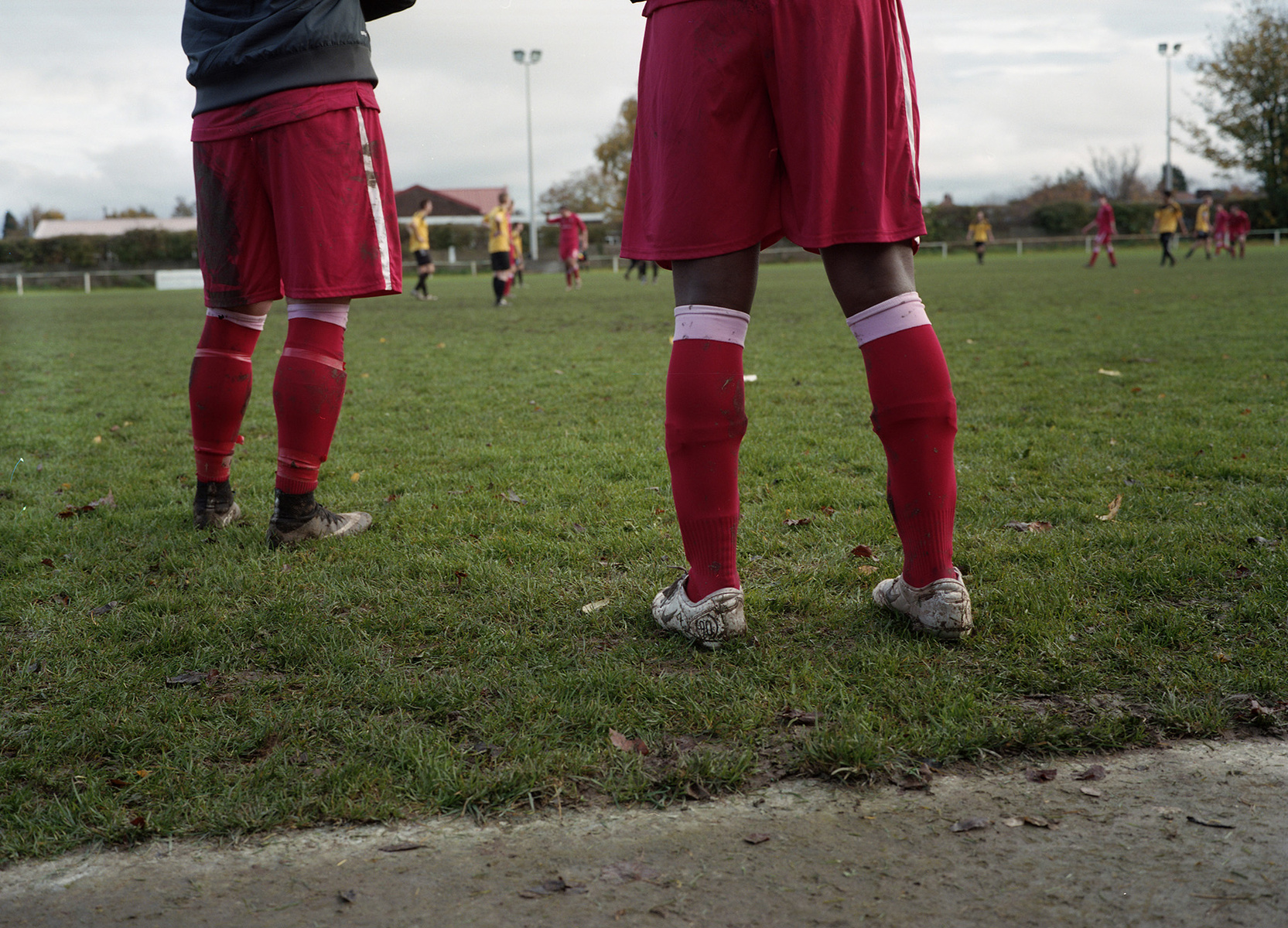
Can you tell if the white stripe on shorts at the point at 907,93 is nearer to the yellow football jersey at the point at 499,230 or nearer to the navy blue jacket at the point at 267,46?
the navy blue jacket at the point at 267,46

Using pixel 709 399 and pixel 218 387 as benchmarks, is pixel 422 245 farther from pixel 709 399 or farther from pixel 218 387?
pixel 709 399

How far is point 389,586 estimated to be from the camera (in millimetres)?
2662

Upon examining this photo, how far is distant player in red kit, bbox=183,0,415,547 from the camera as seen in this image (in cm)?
285

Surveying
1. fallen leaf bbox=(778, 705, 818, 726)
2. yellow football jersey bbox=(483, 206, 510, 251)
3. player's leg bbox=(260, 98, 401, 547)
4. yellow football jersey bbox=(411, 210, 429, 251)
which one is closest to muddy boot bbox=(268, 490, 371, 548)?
player's leg bbox=(260, 98, 401, 547)

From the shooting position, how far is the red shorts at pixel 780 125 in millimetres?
1983

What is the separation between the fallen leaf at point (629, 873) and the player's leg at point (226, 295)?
233 cm

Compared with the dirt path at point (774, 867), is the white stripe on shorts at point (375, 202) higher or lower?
higher

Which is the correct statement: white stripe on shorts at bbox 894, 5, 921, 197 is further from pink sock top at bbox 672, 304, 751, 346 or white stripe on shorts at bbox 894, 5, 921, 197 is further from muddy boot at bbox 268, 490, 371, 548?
muddy boot at bbox 268, 490, 371, 548

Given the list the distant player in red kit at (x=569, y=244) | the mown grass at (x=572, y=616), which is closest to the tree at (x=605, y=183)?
the distant player in red kit at (x=569, y=244)

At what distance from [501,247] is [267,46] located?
15.7 metres

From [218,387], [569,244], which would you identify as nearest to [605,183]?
[569,244]

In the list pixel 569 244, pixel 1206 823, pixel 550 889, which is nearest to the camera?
pixel 550 889

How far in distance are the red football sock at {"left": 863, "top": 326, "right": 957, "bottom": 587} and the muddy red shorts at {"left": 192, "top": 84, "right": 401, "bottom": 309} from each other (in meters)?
1.49

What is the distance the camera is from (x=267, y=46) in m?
2.83
